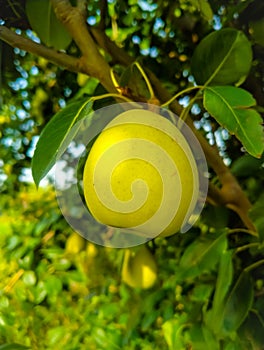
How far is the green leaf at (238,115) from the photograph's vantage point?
0.55m

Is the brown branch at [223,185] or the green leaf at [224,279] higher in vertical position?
the brown branch at [223,185]

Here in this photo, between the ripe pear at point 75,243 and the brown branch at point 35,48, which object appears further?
the ripe pear at point 75,243

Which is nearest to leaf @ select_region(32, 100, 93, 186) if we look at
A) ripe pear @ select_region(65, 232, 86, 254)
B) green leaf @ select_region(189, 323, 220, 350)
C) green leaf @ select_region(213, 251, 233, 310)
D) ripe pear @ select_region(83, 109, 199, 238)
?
ripe pear @ select_region(83, 109, 199, 238)

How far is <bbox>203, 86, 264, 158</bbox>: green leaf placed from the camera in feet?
1.80

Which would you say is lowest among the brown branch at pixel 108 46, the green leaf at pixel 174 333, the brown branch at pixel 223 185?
the green leaf at pixel 174 333

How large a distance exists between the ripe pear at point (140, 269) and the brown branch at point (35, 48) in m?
0.45

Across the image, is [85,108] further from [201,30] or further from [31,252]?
[201,30]

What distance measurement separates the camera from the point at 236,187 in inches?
34.3

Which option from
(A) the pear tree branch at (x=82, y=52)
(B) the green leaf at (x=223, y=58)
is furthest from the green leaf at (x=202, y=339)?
(B) the green leaf at (x=223, y=58)

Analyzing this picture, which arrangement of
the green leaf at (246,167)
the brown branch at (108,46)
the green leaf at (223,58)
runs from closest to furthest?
the green leaf at (223,58)
the brown branch at (108,46)
the green leaf at (246,167)

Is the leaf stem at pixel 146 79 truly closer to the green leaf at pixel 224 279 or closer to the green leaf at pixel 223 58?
the green leaf at pixel 223 58

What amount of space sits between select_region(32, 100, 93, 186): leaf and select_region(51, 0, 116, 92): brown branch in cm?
11

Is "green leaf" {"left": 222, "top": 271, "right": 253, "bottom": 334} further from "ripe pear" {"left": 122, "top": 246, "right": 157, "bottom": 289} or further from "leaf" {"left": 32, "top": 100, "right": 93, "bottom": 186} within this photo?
"leaf" {"left": 32, "top": 100, "right": 93, "bottom": 186}

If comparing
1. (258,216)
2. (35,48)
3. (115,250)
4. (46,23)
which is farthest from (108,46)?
(115,250)
